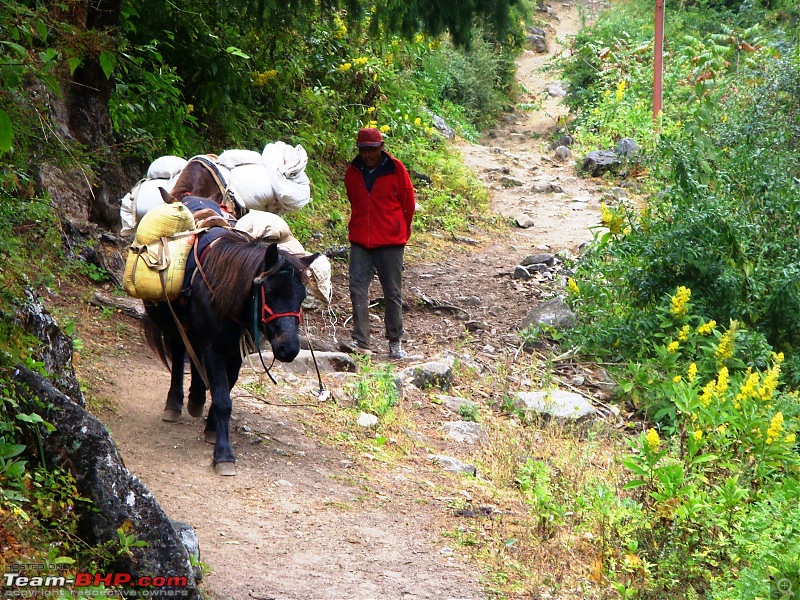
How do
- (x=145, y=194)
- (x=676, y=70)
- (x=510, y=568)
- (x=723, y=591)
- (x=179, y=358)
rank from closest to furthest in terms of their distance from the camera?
(x=723, y=591), (x=510, y=568), (x=179, y=358), (x=145, y=194), (x=676, y=70)

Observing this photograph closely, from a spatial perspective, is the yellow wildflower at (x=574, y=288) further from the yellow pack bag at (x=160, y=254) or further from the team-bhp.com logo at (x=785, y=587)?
the team-bhp.com logo at (x=785, y=587)

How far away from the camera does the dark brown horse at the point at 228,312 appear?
589 centimetres

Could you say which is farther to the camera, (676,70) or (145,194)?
(676,70)

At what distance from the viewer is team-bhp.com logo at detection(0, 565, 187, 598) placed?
3.54 meters

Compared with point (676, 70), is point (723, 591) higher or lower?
lower

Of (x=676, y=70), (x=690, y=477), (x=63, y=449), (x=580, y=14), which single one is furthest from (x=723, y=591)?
(x=580, y=14)

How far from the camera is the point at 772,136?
1145 centimetres

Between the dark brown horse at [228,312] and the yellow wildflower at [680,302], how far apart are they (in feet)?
15.4

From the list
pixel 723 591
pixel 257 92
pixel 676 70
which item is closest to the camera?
pixel 723 591

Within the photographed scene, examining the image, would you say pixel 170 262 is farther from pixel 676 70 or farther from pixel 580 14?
pixel 580 14

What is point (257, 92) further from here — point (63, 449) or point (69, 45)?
point (63, 449)

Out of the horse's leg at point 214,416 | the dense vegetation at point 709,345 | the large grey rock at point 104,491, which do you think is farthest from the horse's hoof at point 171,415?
the dense vegetation at point 709,345

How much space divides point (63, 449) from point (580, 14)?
1162 inches

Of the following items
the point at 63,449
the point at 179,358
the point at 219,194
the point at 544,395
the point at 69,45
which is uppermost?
the point at 69,45
